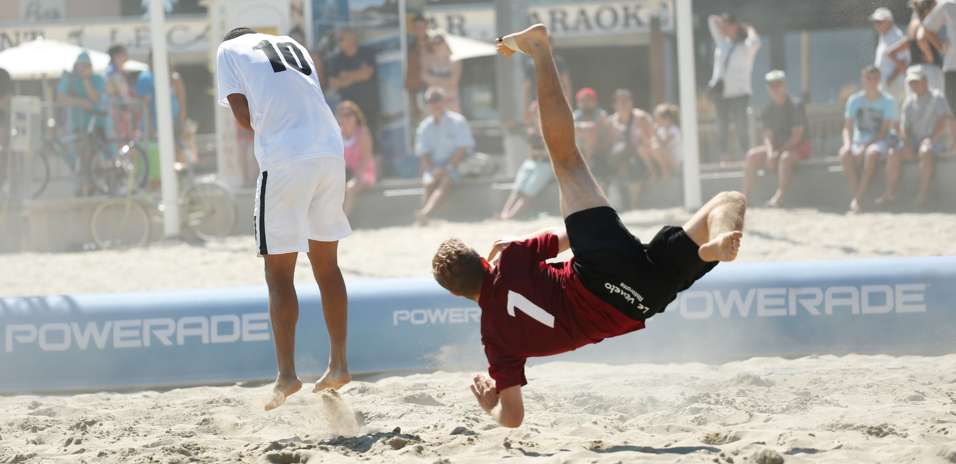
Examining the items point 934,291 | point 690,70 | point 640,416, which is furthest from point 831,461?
point 690,70

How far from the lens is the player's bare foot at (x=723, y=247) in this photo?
4195 millimetres

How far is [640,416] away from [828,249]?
509cm

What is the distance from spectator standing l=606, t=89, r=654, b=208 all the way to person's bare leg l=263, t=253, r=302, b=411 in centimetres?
757

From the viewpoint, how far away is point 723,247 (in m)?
4.21

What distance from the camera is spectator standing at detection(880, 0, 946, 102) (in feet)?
38.1

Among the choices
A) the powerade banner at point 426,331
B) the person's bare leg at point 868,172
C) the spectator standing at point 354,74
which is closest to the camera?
the powerade banner at point 426,331

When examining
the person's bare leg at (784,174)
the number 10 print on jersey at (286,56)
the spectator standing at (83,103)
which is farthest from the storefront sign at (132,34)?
the number 10 print on jersey at (286,56)

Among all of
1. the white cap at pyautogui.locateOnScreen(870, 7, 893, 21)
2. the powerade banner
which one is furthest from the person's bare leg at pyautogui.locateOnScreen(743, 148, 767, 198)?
the powerade banner

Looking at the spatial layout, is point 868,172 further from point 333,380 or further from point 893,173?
point 333,380

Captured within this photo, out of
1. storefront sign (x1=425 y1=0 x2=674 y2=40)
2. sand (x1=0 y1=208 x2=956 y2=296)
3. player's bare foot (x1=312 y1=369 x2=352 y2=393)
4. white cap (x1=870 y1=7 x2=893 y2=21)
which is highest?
storefront sign (x1=425 y1=0 x2=674 y2=40)

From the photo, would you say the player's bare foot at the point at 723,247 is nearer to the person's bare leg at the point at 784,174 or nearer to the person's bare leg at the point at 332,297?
the person's bare leg at the point at 332,297

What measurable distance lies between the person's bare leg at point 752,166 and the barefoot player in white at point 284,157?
25.3ft

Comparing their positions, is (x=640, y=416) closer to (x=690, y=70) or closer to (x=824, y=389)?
(x=824, y=389)

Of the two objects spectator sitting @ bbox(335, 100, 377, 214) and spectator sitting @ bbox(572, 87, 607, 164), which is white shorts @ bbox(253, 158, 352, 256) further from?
spectator sitting @ bbox(572, 87, 607, 164)
